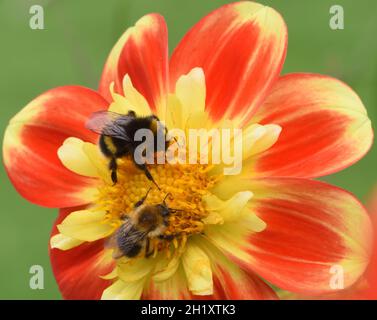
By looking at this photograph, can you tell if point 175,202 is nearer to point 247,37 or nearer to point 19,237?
point 247,37

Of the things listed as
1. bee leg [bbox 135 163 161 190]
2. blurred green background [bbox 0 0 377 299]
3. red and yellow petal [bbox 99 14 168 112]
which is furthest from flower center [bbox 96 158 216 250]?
blurred green background [bbox 0 0 377 299]

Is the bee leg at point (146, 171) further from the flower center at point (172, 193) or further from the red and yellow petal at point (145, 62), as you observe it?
the red and yellow petal at point (145, 62)

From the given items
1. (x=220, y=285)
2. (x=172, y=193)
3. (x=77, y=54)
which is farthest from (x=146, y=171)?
(x=77, y=54)

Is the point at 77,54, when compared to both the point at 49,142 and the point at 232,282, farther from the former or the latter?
the point at 232,282

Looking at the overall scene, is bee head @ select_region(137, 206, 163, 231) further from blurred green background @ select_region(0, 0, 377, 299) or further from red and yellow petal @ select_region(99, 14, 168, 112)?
blurred green background @ select_region(0, 0, 377, 299)

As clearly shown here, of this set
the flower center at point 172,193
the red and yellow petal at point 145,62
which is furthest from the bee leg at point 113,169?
the red and yellow petal at point 145,62
